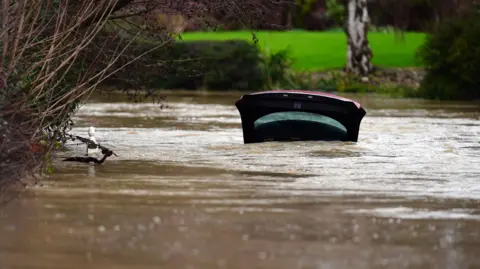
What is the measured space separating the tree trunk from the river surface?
25529 millimetres

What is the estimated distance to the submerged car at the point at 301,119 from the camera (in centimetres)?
2409

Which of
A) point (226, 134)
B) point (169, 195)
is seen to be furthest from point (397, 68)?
point (169, 195)

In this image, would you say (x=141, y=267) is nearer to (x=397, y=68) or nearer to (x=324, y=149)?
(x=324, y=149)

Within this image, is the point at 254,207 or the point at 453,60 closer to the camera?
the point at 254,207

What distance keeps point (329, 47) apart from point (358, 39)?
10.4 meters

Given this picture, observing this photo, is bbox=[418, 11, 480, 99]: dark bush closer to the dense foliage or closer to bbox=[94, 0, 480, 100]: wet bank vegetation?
bbox=[94, 0, 480, 100]: wet bank vegetation

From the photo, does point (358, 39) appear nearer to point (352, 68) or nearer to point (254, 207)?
point (352, 68)

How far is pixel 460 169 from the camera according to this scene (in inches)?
760

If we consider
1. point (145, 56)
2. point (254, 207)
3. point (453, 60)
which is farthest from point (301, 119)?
point (453, 60)

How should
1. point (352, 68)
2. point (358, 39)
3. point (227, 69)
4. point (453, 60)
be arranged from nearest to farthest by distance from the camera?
1. point (453, 60)
2. point (227, 69)
3. point (352, 68)
4. point (358, 39)

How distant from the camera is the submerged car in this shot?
24.1m

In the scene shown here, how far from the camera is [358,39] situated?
51562 millimetres

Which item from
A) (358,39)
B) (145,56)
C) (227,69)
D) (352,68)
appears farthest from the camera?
(358,39)

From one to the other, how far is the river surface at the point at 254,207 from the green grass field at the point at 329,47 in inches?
1110
